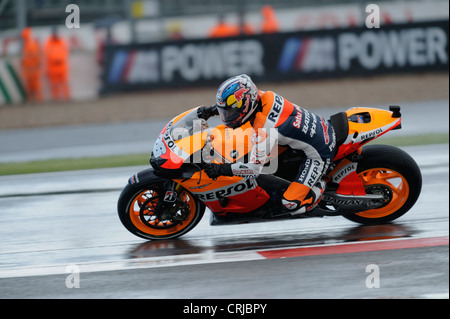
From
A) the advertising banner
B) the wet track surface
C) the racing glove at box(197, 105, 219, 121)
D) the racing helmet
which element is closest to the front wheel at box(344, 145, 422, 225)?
the wet track surface

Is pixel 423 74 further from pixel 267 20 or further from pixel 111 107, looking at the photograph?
pixel 111 107

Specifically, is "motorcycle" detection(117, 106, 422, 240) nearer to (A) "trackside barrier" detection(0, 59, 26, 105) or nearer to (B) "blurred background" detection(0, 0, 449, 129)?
(B) "blurred background" detection(0, 0, 449, 129)

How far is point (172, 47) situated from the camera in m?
17.1

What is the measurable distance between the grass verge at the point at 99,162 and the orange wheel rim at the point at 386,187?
4.44 metres

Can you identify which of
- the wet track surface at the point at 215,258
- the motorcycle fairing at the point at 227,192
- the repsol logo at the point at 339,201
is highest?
the motorcycle fairing at the point at 227,192

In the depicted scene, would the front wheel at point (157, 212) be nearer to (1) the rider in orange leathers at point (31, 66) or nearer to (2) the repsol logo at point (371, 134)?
(2) the repsol logo at point (371, 134)

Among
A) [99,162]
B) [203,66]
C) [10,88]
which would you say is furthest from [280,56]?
[99,162]

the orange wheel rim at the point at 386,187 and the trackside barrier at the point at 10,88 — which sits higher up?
the trackside barrier at the point at 10,88

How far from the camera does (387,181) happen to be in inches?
255

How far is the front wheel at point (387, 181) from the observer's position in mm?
6406

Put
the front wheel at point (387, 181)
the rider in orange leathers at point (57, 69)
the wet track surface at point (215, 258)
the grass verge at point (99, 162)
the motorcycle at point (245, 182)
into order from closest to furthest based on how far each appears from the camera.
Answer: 1. the wet track surface at point (215, 258)
2. the motorcycle at point (245, 182)
3. the front wheel at point (387, 181)
4. the grass verge at point (99, 162)
5. the rider in orange leathers at point (57, 69)

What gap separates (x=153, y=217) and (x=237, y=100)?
141cm

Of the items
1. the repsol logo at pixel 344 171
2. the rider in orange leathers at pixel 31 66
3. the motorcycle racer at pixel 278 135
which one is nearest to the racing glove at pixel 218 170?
the motorcycle racer at pixel 278 135
